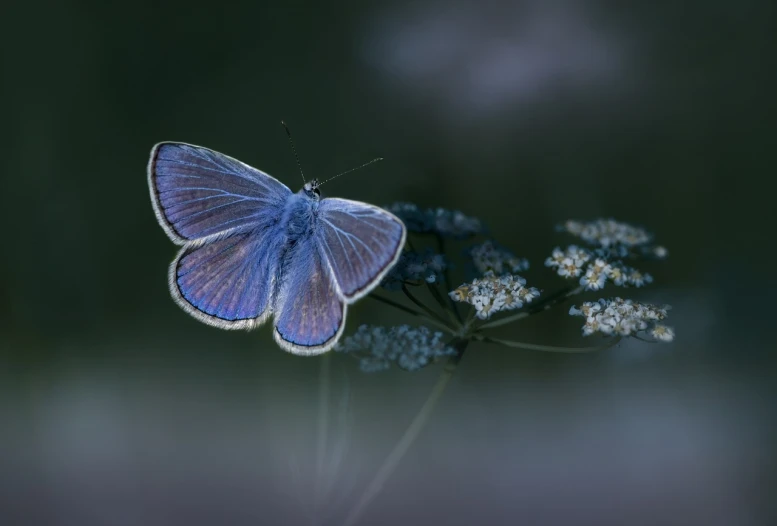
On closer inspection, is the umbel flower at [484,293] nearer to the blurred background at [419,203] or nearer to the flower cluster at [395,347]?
the flower cluster at [395,347]

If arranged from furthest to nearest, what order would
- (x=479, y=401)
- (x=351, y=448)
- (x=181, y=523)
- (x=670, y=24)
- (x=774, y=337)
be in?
(x=670, y=24), (x=774, y=337), (x=479, y=401), (x=351, y=448), (x=181, y=523)

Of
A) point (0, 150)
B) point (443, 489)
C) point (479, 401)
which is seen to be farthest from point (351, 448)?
point (0, 150)

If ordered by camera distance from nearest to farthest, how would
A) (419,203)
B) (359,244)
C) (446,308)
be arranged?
(359,244), (446,308), (419,203)

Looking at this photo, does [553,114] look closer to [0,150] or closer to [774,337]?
[774,337]

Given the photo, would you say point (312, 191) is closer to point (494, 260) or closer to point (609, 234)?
point (494, 260)

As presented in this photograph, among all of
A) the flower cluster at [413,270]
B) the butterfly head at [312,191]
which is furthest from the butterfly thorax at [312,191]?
the flower cluster at [413,270]

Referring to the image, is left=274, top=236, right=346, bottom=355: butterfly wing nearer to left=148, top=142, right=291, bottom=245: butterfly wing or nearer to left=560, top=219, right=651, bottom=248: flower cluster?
left=148, top=142, right=291, bottom=245: butterfly wing

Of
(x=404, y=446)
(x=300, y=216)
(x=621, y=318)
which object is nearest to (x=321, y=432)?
(x=404, y=446)
